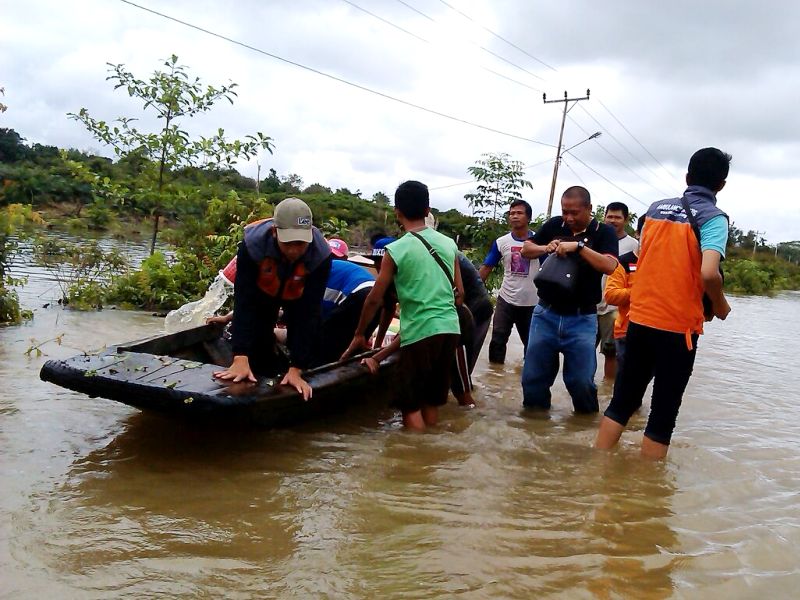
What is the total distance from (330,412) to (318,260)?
1.15 meters

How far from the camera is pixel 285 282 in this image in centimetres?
402

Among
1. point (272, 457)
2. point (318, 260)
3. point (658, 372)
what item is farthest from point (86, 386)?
point (658, 372)

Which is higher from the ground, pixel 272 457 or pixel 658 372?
pixel 658 372

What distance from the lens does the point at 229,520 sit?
2986 millimetres

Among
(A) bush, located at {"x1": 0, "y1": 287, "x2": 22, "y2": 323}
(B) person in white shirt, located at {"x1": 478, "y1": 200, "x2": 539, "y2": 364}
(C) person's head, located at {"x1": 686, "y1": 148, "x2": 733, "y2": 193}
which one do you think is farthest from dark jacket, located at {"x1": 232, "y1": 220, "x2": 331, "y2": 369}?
(A) bush, located at {"x1": 0, "y1": 287, "x2": 22, "y2": 323}

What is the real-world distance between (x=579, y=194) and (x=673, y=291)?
1295 mm

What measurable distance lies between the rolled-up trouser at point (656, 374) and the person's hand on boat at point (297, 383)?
5.95ft

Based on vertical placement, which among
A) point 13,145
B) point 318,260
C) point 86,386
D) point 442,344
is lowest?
point 86,386

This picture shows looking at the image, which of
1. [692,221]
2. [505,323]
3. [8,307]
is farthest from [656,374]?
[8,307]

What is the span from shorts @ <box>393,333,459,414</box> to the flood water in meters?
0.25

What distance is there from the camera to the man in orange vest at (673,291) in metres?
3.58

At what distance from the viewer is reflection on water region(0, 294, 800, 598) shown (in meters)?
2.55

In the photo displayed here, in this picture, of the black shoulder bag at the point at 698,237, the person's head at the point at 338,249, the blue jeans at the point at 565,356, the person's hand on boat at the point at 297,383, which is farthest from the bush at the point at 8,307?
the black shoulder bag at the point at 698,237

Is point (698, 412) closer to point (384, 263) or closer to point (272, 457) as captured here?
point (384, 263)
